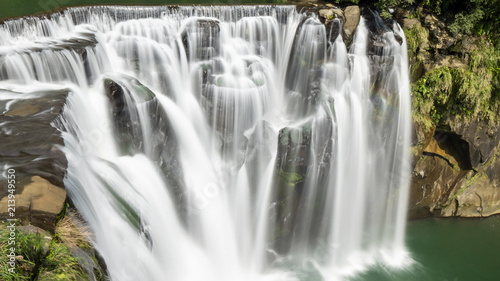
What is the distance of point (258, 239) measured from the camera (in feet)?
33.5

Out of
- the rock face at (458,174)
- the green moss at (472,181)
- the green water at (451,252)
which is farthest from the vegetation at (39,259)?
the green moss at (472,181)

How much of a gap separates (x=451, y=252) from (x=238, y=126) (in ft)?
25.4

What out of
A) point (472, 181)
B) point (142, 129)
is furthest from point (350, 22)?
point (142, 129)

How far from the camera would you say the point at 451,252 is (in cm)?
1135

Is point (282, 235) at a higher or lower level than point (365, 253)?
higher

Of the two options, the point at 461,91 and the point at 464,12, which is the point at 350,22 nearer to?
the point at 464,12

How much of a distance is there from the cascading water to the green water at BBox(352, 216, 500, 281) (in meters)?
0.53

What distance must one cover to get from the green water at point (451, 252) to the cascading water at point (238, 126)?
20.8 inches

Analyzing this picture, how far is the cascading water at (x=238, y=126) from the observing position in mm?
8414

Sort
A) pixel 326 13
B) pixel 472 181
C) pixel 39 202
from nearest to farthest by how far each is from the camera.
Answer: pixel 39 202 < pixel 326 13 < pixel 472 181

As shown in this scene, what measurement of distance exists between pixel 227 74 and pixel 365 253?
6839mm

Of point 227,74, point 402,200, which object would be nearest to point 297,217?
point 402,200

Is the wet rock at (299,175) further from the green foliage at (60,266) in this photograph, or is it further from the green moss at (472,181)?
the green foliage at (60,266)

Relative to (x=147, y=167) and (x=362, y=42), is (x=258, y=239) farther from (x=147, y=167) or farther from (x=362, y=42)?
(x=362, y=42)
